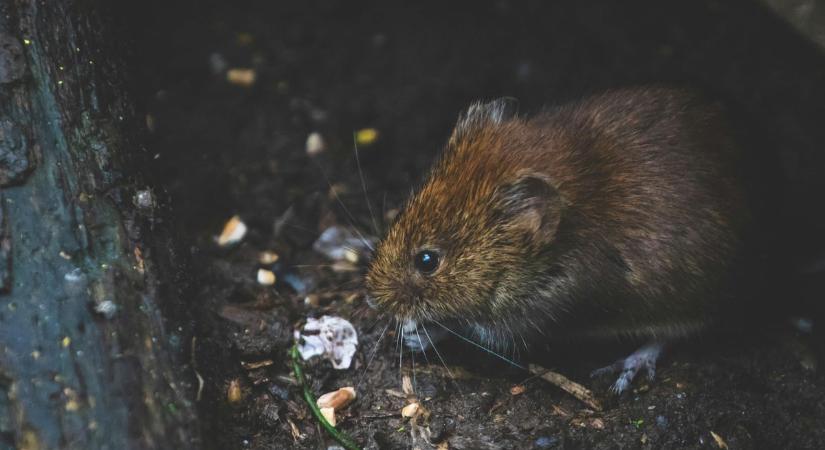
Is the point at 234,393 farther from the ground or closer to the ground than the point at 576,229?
closer to the ground

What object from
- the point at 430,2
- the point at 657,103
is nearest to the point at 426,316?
the point at 657,103

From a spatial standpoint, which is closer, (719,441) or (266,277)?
(719,441)

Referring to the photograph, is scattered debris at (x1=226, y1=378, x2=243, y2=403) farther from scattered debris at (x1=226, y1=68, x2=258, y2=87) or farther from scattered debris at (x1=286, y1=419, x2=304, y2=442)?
scattered debris at (x1=226, y1=68, x2=258, y2=87)

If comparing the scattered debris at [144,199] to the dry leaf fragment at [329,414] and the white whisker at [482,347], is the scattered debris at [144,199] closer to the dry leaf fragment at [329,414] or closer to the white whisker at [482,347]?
the dry leaf fragment at [329,414]

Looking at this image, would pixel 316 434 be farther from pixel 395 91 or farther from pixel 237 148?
pixel 395 91

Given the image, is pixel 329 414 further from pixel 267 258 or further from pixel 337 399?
pixel 267 258

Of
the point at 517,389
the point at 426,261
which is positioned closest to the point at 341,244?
the point at 426,261
